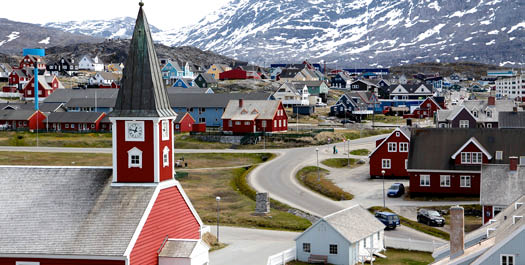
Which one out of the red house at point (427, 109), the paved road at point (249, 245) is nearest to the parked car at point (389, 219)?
the paved road at point (249, 245)

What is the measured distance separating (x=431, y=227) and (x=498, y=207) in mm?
4963

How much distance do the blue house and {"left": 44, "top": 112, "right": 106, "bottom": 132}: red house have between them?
13207 millimetres

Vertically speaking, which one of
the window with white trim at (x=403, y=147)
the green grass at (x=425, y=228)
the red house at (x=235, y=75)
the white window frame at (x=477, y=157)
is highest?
the red house at (x=235, y=75)

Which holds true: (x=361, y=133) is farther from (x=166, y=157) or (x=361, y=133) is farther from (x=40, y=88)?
(x=166, y=157)

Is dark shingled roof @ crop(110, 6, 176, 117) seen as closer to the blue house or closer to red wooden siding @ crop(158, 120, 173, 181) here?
red wooden siding @ crop(158, 120, 173, 181)

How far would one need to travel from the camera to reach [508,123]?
280 ft

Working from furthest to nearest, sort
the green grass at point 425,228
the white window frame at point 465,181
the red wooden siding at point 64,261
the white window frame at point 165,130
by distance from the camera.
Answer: the white window frame at point 465,181
the green grass at point 425,228
the white window frame at point 165,130
the red wooden siding at point 64,261

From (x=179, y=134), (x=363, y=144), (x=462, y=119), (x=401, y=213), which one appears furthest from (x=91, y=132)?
(x=401, y=213)

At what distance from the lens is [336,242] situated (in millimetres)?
45500

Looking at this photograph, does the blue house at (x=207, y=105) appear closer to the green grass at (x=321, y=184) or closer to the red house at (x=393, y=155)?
the green grass at (x=321, y=184)

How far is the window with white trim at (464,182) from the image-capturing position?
66062 millimetres

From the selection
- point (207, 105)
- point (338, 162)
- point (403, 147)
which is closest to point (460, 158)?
point (403, 147)

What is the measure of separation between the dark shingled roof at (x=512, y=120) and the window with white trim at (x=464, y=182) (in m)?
21.8

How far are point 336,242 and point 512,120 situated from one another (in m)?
47.0
